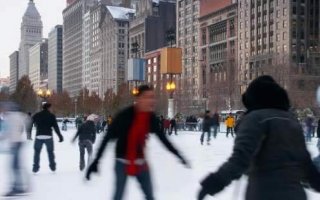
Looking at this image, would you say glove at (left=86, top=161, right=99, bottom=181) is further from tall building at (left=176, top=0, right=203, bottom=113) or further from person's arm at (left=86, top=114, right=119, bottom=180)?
tall building at (left=176, top=0, right=203, bottom=113)

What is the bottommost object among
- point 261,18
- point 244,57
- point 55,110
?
point 55,110

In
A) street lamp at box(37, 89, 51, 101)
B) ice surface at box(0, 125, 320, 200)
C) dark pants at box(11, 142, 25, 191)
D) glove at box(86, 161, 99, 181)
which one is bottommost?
ice surface at box(0, 125, 320, 200)

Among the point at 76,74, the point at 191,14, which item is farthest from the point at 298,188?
the point at 76,74

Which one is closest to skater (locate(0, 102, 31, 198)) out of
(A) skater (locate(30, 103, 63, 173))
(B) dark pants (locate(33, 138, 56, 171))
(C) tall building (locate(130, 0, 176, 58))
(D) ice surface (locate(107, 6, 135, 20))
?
(A) skater (locate(30, 103, 63, 173))

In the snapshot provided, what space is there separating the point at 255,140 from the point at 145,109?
2254 mm

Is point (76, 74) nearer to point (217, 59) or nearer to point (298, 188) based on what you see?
Answer: point (217, 59)

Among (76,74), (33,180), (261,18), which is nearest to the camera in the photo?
(33,180)

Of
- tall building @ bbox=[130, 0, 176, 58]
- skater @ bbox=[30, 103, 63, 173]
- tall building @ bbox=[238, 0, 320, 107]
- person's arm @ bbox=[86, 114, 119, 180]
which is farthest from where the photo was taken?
tall building @ bbox=[130, 0, 176, 58]

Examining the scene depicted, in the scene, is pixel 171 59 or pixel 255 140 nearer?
pixel 255 140

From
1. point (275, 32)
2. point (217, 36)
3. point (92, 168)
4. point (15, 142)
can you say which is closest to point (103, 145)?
point (92, 168)

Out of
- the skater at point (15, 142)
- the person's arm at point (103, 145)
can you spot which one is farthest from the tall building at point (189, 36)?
the person's arm at point (103, 145)

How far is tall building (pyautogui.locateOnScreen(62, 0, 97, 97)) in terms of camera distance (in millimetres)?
169000

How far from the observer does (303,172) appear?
2.68 metres

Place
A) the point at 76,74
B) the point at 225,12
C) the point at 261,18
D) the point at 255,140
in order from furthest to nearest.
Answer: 1. the point at 76,74
2. the point at 225,12
3. the point at 261,18
4. the point at 255,140
